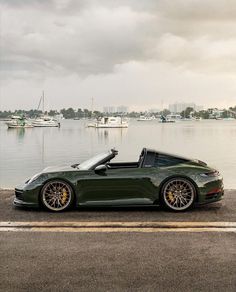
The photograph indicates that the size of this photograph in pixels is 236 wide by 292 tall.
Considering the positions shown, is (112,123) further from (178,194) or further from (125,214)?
(125,214)

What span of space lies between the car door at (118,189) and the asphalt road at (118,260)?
813mm

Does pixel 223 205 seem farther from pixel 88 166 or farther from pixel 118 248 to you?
pixel 118 248

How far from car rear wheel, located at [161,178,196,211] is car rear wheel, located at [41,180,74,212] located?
1.79 metres

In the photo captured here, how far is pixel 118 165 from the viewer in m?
9.98

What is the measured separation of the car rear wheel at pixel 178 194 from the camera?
916 centimetres

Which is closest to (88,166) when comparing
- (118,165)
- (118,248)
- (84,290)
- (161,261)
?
(118,165)

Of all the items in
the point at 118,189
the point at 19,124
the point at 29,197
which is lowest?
the point at 19,124

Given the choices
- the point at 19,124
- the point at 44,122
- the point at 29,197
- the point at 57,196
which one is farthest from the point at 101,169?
the point at 44,122

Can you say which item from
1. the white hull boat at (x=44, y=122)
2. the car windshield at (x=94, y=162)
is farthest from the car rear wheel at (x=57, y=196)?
the white hull boat at (x=44, y=122)

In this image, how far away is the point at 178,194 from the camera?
30.2ft

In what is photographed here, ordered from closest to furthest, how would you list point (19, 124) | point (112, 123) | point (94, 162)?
1. point (94, 162)
2. point (112, 123)
3. point (19, 124)

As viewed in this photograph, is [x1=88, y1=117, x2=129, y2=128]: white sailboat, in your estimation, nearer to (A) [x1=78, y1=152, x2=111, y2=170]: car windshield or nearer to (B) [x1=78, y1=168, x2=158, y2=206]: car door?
(A) [x1=78, y1=152, x2=111, y2=170]: car windshield

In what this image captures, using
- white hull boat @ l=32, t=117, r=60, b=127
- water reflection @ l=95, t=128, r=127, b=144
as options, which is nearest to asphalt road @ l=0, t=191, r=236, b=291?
water reflection @ l=95, t=128, r=127, b=144

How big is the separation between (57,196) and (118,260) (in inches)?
138
